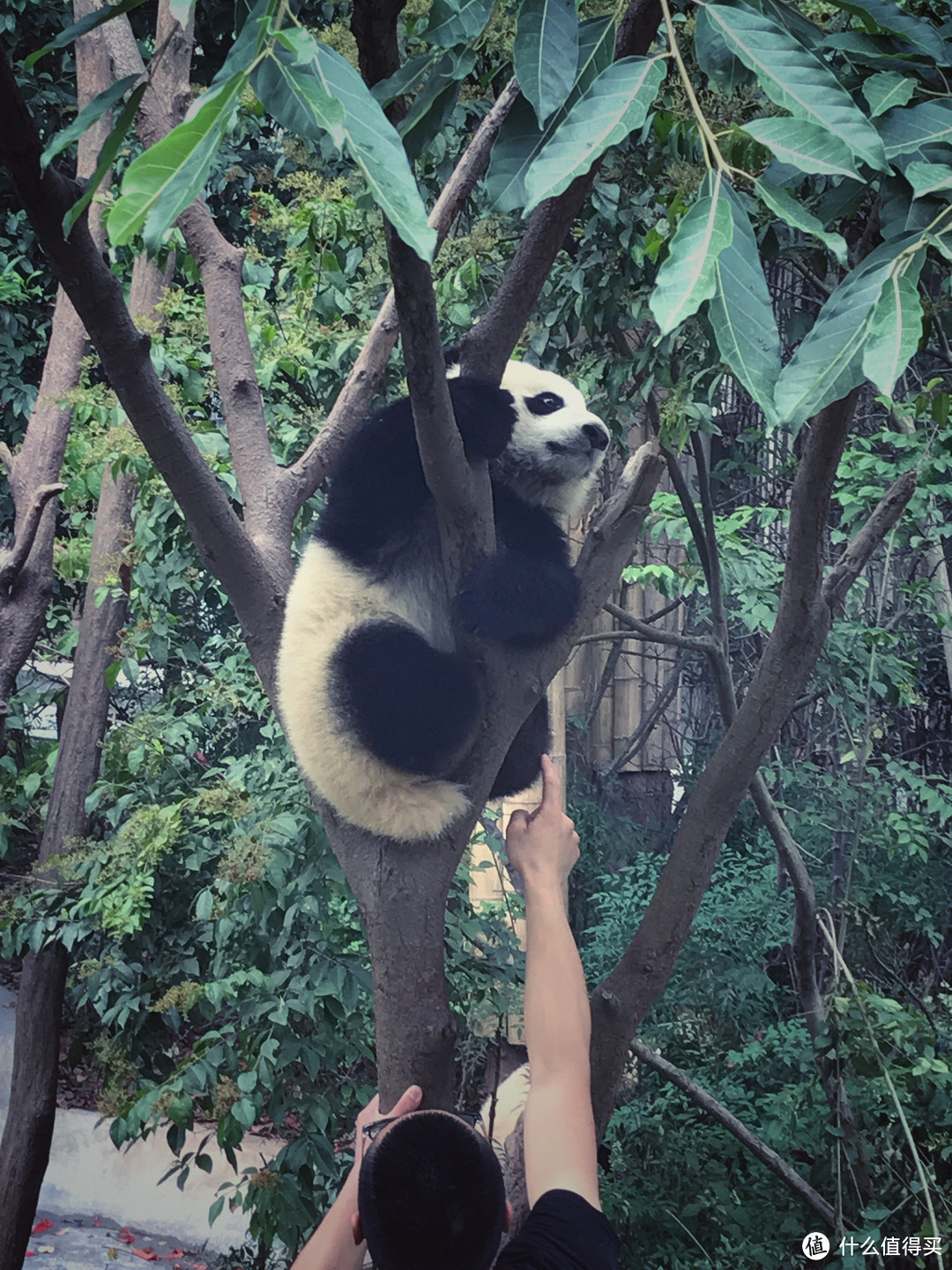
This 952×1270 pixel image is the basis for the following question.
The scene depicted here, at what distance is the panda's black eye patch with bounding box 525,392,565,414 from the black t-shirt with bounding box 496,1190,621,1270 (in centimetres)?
121

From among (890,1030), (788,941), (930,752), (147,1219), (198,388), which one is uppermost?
(198,388)

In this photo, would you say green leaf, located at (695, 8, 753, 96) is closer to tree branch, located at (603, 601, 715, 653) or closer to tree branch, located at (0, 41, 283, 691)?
tree branch, located at (0, 41, 283, 691)

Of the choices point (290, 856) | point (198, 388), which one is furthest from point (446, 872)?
point (198, 388)

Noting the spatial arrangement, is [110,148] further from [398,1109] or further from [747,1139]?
[747,1139]

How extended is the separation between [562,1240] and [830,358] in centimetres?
85

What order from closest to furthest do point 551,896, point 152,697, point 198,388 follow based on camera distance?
point 551,896 < point 198,388 < point 152,697

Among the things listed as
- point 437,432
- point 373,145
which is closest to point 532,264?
point 437,432

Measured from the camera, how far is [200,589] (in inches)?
109

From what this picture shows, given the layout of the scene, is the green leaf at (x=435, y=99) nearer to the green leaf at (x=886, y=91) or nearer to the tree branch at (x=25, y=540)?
the green leaf at (x=886, y=91)

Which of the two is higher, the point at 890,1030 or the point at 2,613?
the point at 2,613

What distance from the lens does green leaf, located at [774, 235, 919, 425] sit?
714 mm

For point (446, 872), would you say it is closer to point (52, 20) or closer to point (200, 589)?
point (200, 589)

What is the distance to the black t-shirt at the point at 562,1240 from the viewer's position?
988 mm

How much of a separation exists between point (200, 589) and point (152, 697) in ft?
6.19
